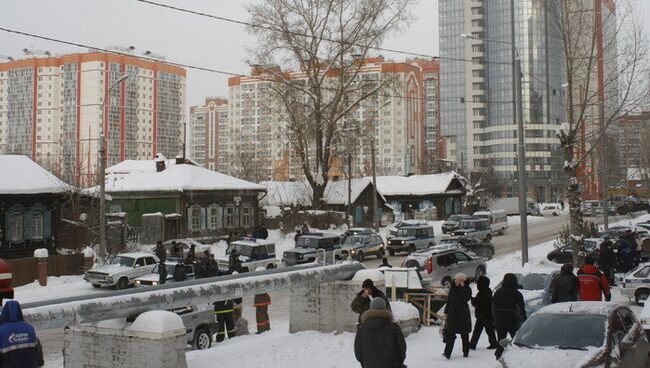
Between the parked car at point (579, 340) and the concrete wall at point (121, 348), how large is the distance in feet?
14.6

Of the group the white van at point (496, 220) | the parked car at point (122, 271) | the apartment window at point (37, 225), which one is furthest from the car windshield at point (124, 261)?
the white van at point (496, 220)

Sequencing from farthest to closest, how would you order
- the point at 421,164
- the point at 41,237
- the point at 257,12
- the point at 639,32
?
the point at 421,164 < the point at 257,12 < the point at 41,237 < the point at 639,32

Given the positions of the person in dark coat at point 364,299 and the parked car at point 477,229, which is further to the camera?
the parked car at point 477,229

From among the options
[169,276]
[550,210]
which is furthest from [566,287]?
[550,210]

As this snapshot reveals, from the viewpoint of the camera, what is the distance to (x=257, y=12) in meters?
45.1

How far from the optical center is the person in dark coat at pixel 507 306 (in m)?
11.0

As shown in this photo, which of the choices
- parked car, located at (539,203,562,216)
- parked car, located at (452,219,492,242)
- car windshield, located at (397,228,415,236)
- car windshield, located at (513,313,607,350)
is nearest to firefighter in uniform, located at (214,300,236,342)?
car windshield, located at (513,313,607,350)

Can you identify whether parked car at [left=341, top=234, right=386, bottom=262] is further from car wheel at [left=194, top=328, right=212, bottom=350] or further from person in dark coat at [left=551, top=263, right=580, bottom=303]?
person in dark coat at [left=551, top=263, right=580, bottom=303]

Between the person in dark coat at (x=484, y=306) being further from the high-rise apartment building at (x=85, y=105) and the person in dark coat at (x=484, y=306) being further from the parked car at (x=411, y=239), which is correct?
the high-rise apartment building at (x=85, y=105)

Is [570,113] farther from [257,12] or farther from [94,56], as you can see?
[94,56]

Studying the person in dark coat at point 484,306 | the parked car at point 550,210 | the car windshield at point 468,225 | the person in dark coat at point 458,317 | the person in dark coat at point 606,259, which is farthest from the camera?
the parked car at point 550,210

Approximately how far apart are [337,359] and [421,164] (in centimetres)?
8542

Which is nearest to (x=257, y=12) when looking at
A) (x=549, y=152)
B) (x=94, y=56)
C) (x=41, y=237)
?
(x=41, y=237)

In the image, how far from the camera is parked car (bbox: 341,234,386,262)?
33.6 m
